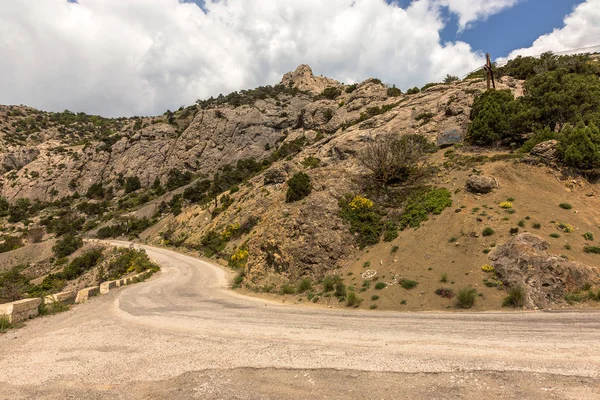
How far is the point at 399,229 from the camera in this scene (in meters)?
19.5

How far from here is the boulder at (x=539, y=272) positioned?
11.6m

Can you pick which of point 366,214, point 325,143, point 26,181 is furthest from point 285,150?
point 26,181

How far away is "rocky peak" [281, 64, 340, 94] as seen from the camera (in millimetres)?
121250

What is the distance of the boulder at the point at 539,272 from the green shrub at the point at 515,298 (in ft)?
0.51

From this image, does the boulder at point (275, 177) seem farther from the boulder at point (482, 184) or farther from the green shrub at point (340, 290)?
the green shrub at point (340, 290)

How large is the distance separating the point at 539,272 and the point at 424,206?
27.8ft

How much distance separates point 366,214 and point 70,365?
1796 centimetres

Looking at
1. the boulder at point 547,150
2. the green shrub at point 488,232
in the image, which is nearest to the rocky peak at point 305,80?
the boulder at point 547,150

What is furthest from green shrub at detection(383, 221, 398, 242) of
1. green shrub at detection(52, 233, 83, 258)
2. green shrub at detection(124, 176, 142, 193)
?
green shrub at detection(124, 176, 142, 193)

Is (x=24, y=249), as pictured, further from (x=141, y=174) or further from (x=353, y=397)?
(x=353, y=397)

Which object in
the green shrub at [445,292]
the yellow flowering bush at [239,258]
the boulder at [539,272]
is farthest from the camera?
the yellow flowering bush at [239,258]

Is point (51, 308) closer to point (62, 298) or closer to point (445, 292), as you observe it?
point (62, 298)

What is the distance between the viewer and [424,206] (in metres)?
20.2

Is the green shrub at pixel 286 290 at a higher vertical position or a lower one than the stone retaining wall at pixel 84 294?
lower
